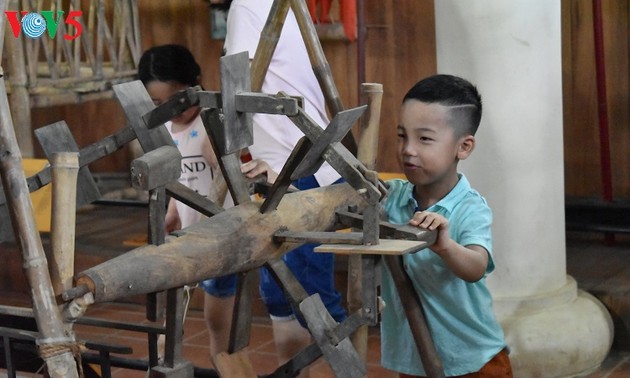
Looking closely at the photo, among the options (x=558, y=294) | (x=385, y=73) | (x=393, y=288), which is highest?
(x=385, y=73)

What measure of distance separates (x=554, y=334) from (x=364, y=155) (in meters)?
1.51

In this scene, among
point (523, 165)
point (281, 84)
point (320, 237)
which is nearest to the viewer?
point (320, 237)

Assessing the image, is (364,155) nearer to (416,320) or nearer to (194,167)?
(416,320)

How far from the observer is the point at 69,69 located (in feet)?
15.9

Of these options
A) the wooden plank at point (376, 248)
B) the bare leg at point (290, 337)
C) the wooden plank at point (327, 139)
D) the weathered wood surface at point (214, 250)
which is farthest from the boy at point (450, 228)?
the bare leg at point (290, 337)

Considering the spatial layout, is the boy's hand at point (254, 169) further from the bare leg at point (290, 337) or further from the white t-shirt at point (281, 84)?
the bare leg at point (290, 337)

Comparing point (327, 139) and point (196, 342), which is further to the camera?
point (196, 342)

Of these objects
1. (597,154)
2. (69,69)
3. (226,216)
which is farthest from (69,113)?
(226,216)

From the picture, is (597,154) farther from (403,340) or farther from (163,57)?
(403,340)

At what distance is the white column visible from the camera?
357cm

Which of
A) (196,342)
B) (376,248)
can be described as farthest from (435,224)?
(196,342)

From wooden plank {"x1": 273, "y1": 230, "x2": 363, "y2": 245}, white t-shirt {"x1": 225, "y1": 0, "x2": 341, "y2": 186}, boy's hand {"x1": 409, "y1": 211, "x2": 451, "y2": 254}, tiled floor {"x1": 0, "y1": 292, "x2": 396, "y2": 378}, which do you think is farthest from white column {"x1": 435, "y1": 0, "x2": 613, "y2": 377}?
wooden plank {"x1": 273, "y1": 230, "x2": 363, "y2": 245}

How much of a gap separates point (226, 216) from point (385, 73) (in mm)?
3370

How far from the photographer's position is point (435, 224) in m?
2.03
